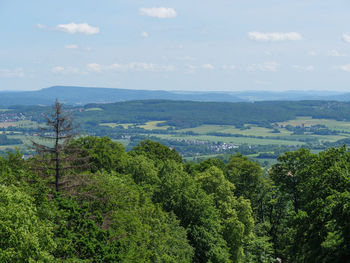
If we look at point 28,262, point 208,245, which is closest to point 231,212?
point 208,245

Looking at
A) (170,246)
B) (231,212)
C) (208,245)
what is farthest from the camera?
(231,212)

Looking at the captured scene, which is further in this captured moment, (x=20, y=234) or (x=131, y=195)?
(x=131, y=195)

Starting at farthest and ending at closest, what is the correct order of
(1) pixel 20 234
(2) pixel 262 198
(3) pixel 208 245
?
(2) pixel 262 198, (3) pixel 208 245, (1) pixel 20 234

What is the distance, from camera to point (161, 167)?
52.9 meters

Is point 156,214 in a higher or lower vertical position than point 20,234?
lower

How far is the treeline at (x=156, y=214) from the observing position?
907 inches

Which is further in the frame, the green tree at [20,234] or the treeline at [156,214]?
the treeline at [156,214]

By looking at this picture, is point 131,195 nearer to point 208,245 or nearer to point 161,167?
point 208,245

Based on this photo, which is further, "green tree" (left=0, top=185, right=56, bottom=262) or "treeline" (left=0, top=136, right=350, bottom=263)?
"treeline" (left=0, top=136, right=350, bottom=263)

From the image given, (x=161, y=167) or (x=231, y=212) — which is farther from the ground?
(x=161, y=167)

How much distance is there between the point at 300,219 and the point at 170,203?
14010 millimetres

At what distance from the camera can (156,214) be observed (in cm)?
3581

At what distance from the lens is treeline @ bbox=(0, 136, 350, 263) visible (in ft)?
75.6

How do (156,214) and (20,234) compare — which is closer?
(20,234)
